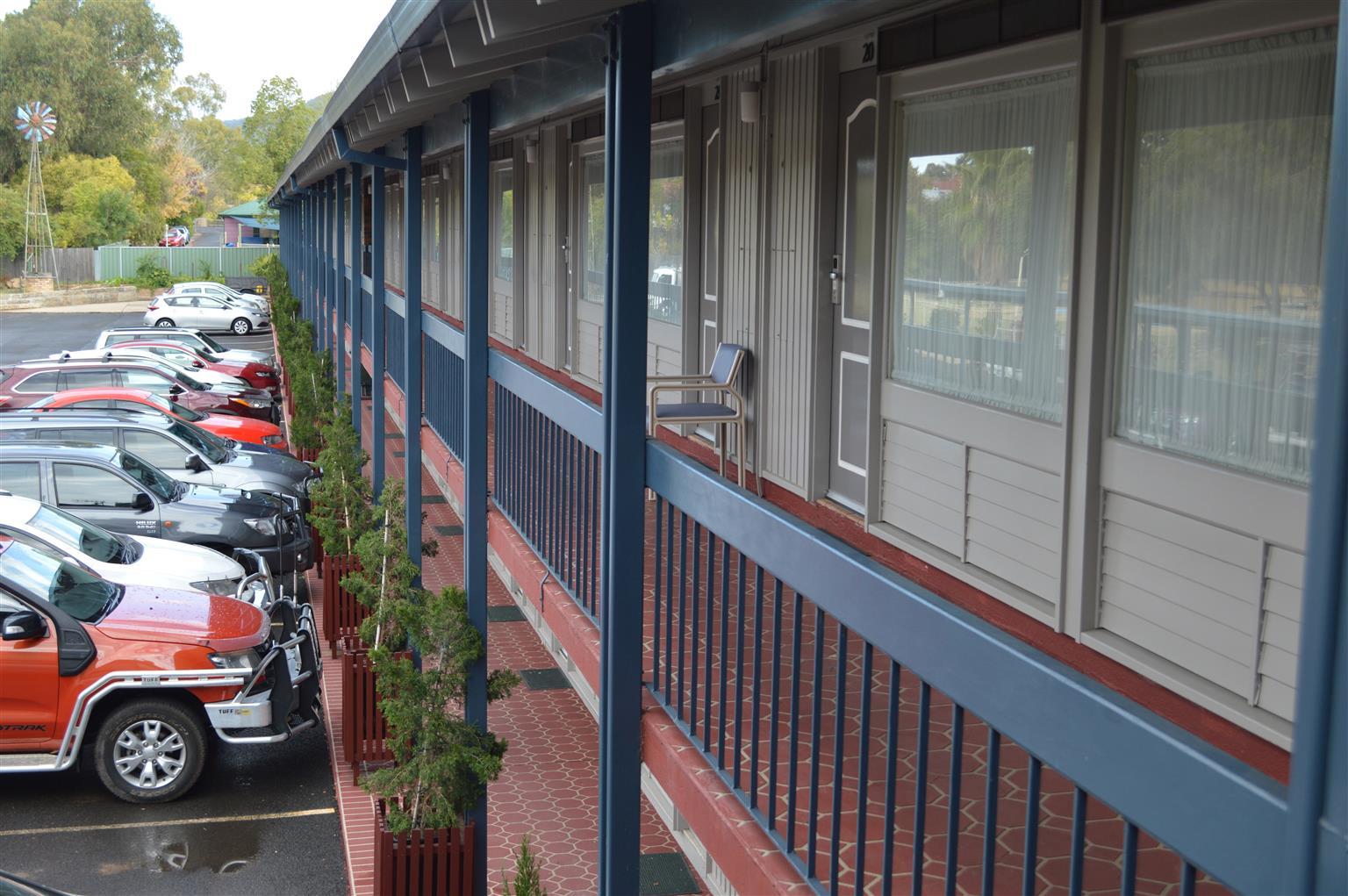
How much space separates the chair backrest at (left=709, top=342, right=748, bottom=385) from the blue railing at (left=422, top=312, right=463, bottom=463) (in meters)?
1.84

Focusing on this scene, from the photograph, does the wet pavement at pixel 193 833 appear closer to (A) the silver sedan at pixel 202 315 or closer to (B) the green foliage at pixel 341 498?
(B) the green foliage at pixel 341 498

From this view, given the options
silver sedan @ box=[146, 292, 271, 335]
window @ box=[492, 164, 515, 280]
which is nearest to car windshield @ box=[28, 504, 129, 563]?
window @ box=[492, 164, 515, 280]

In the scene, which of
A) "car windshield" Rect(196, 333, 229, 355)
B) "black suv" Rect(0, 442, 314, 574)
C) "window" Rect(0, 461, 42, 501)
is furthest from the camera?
"car windshield" Rect(196, 333, 229, 355)

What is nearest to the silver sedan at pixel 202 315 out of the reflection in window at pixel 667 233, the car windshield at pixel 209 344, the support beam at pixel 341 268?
the car windshield at pixel 209 344

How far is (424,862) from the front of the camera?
298 inches

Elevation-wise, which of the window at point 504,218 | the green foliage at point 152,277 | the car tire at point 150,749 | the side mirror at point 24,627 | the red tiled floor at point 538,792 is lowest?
the red tiled floor at point 538,792

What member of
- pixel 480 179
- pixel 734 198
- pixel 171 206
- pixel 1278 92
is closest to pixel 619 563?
pixel 1278 92

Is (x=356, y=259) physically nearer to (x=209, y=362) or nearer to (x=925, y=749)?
(x=209, y=362)

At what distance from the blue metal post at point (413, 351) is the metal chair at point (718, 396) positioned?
1843 mm

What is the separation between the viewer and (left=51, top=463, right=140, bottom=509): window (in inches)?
505

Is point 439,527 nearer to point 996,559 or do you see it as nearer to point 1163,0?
point 996,559

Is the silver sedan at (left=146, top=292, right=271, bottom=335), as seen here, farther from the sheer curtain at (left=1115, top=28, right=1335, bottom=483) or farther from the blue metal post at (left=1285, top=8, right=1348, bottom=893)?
the blue metal post at (left=1285, top=8, right=1348, bottom=893)

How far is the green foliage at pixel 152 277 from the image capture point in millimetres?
63406

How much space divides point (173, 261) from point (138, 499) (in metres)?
58.4
